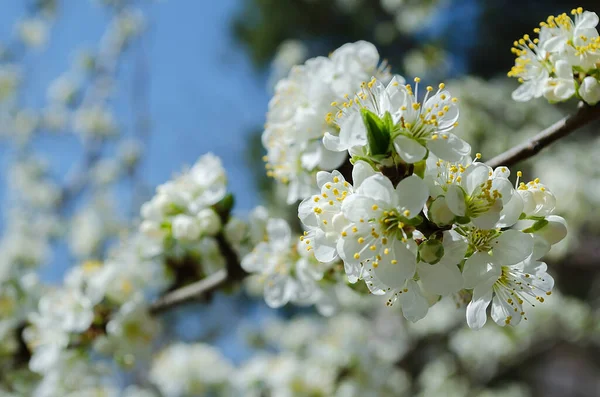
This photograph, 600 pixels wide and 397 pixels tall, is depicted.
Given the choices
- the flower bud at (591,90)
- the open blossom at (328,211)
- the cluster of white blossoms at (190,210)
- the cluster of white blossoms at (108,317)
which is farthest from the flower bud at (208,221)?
the flower bud at (591,90)

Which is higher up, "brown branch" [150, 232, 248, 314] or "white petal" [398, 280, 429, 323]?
"white petal" [398, 280, 429, 323]

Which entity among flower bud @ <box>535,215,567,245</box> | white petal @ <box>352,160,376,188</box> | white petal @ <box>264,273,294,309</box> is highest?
white petal @ <box>352,160,376,188</box>

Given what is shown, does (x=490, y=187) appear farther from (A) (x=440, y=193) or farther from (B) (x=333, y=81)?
(B) (x=333, y=81)

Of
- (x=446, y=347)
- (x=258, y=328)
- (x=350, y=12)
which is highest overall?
(x=350, y=12)

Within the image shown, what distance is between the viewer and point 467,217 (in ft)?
2.36

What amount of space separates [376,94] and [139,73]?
15.8ft

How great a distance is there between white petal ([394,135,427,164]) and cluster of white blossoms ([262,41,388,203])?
34 cm

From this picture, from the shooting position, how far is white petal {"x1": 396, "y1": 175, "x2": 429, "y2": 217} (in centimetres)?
70

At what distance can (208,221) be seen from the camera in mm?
1258

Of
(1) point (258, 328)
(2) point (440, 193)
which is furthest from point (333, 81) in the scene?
(1) point (258, 328)

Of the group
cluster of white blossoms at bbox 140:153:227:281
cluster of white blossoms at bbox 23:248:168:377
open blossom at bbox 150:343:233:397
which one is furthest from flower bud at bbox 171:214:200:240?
open blossom at bbox 150:343:233:397

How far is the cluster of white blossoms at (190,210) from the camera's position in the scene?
4.15 feet

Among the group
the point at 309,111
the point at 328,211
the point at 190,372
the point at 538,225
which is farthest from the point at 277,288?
the point at 190,372

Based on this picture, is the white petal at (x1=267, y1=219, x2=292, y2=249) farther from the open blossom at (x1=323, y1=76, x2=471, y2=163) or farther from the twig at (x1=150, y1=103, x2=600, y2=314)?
the open blossom at (x1=323, y1=76, x2=471, y2=163)
